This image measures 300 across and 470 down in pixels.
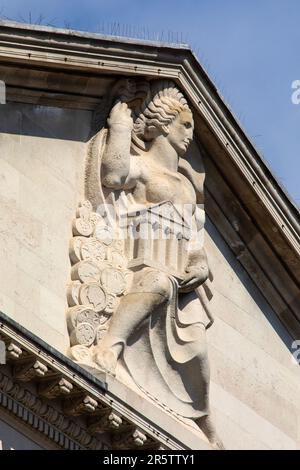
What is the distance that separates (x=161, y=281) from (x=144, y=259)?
11.9 inches

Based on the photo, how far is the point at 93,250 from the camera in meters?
37.2

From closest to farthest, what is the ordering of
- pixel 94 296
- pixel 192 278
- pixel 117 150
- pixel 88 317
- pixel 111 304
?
pixel 88 317 < pixel 94 296 < pixel 111 304 < pixel 117 150 < pixel 192 278

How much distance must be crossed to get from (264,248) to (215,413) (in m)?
2.49

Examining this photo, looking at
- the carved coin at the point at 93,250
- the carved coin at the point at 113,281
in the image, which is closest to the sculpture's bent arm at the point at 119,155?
the carved coin at the point at 93,250

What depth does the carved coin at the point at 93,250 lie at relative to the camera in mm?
37156

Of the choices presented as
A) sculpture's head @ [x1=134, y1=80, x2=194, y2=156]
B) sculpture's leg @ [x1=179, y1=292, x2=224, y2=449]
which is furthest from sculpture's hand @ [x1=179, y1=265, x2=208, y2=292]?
sculpture's head @ [x1=134, y1=80, x2=194, y2=156]

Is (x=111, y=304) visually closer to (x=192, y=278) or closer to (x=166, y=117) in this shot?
(x=192, y=278)

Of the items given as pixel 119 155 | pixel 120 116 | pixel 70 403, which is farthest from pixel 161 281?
pixel 70 403

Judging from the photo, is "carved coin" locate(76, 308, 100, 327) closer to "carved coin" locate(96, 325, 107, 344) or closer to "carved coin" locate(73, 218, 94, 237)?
"carved coin" locate(96, 325, 107, 344)

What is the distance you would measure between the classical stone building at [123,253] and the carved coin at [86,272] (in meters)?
0.01

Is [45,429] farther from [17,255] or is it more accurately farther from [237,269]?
[237,269]

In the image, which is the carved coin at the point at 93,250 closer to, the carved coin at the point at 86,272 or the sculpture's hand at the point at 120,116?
the carved coin at the point at 86,272

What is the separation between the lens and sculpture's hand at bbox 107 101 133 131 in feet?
124

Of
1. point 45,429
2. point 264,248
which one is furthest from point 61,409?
point 264,248
